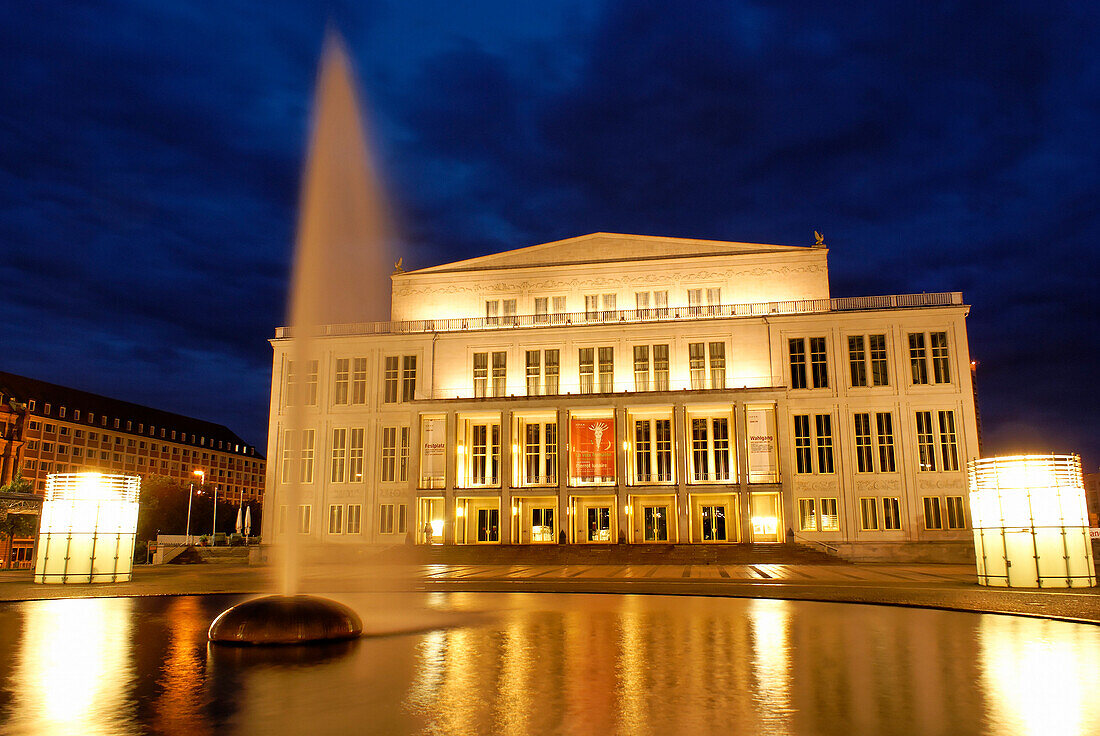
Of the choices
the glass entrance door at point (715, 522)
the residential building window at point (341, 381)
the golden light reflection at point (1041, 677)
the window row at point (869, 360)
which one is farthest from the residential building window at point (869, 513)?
the golden light reflection at point (1041, 677)

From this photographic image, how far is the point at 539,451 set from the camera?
47375 millimetres

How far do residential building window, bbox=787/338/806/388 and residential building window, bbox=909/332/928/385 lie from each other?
5.77 metres

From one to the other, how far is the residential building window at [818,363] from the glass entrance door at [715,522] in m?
8.95

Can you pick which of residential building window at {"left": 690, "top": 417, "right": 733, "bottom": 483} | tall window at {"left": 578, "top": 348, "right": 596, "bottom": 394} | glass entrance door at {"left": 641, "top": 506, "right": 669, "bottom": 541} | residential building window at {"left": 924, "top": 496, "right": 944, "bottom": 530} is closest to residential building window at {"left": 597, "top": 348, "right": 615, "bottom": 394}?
tall window at {"left": 578, "top": 348, "right": 596, "bottom": 394}

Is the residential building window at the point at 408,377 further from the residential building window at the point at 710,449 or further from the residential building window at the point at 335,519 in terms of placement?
the residential building window at the point at 710,449

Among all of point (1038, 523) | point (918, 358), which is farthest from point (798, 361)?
point (1038, 523)

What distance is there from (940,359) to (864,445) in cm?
653

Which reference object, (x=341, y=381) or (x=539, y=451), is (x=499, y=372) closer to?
(x=539, y=451)

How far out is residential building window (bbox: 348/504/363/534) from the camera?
47.8 m

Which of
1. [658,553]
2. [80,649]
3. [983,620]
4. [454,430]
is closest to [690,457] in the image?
[658,553]

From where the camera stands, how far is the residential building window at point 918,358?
1730 inches

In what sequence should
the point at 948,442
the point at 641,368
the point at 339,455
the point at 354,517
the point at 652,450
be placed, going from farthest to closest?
the point at 339,455 < the point at 354,517 < the point at 641,368 < the point at 652,450 < the point at 948,442

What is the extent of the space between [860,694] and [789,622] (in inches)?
218

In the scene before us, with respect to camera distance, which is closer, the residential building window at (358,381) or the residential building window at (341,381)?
the residential building window at (358,381)
